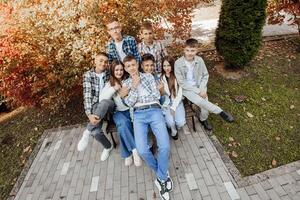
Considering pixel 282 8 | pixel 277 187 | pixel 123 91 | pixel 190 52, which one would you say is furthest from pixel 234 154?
pixel 282 8

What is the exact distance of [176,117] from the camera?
205 inches

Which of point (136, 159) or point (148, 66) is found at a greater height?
point (148, 66)

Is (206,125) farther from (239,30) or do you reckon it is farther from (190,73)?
(239,30)

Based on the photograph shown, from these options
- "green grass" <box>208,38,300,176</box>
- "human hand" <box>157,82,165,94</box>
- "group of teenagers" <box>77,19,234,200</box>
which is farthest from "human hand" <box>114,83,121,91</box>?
"green grass" <box>208,38,300,176</box>

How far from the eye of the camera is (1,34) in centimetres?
588

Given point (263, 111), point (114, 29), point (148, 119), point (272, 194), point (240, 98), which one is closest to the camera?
point (272, 194)

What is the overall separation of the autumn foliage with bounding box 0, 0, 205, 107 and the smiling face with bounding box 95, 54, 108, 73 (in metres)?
0.79

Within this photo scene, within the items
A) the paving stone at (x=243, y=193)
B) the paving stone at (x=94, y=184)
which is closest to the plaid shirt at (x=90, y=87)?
the paving stone at (x=94, y=184)

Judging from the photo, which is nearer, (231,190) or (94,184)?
(231,190)

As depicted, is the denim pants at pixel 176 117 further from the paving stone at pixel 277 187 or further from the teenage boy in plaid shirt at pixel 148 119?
the paving stone at pixel 277 187

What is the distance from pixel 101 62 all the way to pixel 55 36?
1.38m

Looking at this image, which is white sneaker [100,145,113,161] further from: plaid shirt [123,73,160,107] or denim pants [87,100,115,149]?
plaid shirt [123,73,160,107]

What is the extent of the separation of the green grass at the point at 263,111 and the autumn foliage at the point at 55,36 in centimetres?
213

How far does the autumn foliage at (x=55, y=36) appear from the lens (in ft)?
19.2
